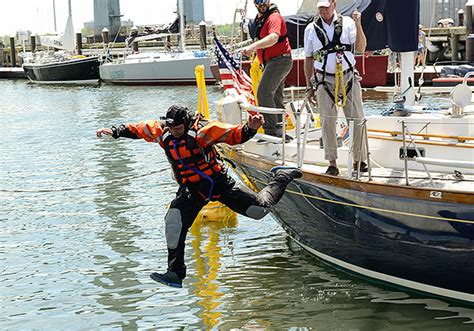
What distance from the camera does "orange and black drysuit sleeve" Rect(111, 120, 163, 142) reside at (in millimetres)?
7738

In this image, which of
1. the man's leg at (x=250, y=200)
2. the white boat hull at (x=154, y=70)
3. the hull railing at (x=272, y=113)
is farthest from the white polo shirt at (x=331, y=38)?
the white boat hull at (x=154, y=70)

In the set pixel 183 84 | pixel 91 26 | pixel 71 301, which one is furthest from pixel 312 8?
pixel 91 26

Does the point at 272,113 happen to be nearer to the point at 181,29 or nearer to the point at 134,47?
the point at 181,29

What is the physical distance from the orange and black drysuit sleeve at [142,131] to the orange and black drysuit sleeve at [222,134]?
47 cm

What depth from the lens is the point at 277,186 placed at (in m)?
7.89

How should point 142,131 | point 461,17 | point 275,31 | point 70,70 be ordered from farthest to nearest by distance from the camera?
point 70,70, point 461,17, point 275,31, point 142,131

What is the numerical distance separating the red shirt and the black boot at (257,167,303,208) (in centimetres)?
186

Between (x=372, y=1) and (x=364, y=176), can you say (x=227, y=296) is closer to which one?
(x=364, y=176)

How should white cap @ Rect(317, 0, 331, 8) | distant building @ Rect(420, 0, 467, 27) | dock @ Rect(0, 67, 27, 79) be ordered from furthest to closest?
1. dock @ Rect(0, 67, 27, 79)
2. distant building @ Rect(420, 0, 467, 27)
3. white cap @ Rect(317, 0, 331, 8)

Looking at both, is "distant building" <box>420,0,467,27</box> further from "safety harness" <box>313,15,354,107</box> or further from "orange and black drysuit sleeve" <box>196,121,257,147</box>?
"orange and black drysuit sleeve" <box>196,121,257,147</box>

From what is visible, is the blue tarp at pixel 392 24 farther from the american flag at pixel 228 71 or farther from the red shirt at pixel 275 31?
the american flag at pixel 228 71

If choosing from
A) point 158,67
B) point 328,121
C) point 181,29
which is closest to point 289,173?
point 328,121

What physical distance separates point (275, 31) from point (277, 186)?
211 centimetres

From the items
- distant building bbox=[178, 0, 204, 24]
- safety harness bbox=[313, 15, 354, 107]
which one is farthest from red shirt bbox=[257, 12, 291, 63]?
distant building bbox=[178, 0, 204, 24]
